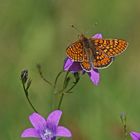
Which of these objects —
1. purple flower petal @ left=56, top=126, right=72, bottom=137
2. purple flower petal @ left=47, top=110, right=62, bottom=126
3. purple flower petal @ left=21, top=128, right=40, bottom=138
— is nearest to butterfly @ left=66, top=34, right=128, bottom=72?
purple flower petal @ left=47, top=110, right=62, bottom=126

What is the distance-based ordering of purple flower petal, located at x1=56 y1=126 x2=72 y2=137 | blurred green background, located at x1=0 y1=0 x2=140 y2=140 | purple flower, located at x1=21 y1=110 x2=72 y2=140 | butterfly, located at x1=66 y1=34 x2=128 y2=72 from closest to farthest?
purple flower petal, located at x1=56 y1=126 x2=72 y2=137 → purple flower, located at x1=21 y1=110 x2=72 y2=140 → butterfly, located at x1=66 y1=34 x2=128 y2=72 → blurred green background, located at x1=0 y1=0 x2=140 y2=140

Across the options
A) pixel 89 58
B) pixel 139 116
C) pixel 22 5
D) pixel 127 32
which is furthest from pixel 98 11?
pixel 89 58

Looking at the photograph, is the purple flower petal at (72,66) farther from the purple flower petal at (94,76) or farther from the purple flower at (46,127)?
the purple flower at (46,127)

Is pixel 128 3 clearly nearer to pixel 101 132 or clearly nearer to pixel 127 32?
pixel 127 32

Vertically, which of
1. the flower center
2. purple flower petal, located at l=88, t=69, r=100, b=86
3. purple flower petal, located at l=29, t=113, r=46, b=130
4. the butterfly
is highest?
the butterfly

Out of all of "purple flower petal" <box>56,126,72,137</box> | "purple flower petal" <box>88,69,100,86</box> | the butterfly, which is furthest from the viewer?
"purple flower petal" <box>88,69,100,86</box>

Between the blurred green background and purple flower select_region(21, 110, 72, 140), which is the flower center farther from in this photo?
the blurred green background

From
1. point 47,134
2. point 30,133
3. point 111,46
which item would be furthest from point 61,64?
point 30,133
